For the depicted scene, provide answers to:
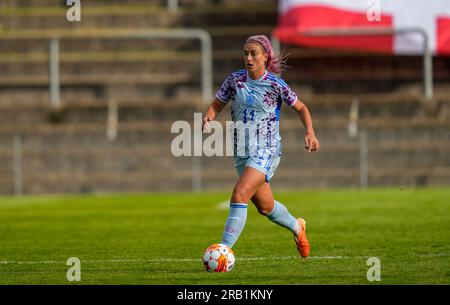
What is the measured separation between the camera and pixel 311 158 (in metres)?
26.8

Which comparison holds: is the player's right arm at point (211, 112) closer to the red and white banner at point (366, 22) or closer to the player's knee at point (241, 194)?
the player's knee at point (241, 194)

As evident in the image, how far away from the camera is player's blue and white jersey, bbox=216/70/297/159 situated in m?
10.9

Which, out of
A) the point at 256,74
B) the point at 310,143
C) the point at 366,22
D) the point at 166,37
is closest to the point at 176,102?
the point at 166,37

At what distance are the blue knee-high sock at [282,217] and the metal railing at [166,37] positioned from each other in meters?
15.6

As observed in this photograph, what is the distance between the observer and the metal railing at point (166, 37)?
27.3 meters

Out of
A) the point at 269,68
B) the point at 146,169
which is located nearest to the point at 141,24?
the point at 146,169

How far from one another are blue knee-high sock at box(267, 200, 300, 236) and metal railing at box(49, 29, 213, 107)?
1558 centimetres

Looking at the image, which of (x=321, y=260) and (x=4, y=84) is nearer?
(x=321, y=260)

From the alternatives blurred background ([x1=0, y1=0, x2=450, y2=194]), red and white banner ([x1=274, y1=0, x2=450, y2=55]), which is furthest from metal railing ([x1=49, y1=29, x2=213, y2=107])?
red and white banner ([x1=274, y1=0, x2=450, y2=55])

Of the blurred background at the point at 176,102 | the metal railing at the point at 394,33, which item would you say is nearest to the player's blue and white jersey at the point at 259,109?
the blurred background at the point at 176,102

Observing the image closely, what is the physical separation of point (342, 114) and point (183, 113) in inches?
145

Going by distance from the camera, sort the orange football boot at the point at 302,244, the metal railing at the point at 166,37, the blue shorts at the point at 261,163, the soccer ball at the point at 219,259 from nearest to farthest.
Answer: the soccer ball at the point at 219,259 < the blue shorts at the point at 261,163 < the orange football boot at the point at 302,244 < the metal railing at the point at 166,37

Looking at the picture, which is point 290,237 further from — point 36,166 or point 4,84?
point 4,84

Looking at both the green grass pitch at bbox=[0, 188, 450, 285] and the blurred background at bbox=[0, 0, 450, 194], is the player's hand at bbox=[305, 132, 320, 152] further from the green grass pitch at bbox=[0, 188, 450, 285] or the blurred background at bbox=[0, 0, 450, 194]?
the blurred background at bbox=[0, 0, 450, 194]
